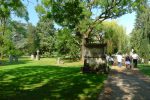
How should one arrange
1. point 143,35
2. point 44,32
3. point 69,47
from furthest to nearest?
point 44,32
point 143,35
point 69,47

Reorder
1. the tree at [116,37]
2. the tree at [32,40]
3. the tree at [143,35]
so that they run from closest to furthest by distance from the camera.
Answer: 1. the tree at [143,35]
2. the tree at [116,37]
3. the tree at [32,40]

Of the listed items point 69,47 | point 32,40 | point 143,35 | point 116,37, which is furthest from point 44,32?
point 69,47

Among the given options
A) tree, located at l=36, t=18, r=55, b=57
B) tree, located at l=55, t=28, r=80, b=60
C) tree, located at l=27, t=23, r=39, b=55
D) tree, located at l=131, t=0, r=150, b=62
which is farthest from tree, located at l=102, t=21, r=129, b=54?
tree, located at l=55, t=28, r=80, b=60

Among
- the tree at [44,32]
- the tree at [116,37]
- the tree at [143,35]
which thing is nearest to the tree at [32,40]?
the tree at [44,32]

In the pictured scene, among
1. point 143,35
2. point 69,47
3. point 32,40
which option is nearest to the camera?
point 69,47

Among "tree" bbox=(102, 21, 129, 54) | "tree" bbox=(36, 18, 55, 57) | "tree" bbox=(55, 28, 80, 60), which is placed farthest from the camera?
"tree" bbox=(102, 21, 129, 54)

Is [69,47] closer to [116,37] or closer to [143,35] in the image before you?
[143,35]

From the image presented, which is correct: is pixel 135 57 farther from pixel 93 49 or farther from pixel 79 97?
pixel 79 97

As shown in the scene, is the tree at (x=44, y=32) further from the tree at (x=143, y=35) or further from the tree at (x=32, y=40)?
the tree at (x=143, y=35)

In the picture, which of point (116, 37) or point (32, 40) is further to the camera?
point (32, 40)

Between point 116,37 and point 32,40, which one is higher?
point 116,37

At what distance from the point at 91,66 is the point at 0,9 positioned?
796 cm

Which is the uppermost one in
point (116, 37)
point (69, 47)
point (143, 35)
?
point (116, 37)

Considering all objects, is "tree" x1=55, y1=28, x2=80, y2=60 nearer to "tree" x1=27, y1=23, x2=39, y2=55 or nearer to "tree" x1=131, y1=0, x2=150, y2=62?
"tree" x1=131, y1=0, x2=150, y2=62
